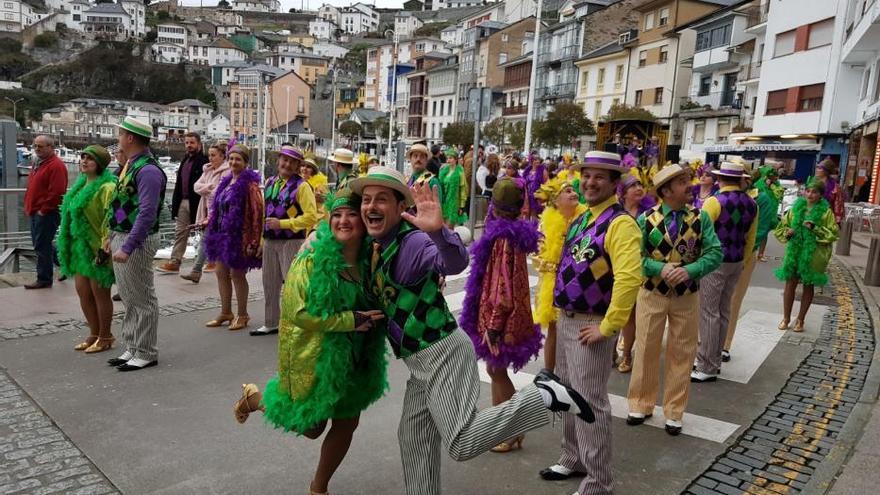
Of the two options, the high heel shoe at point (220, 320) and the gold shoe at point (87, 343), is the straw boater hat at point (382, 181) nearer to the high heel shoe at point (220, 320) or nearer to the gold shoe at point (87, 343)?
the gold shoe at point (87, 343)

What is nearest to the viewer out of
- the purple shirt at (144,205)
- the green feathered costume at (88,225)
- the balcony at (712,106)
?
the purple shirt at (144,205)

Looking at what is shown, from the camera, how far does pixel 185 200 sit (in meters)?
9.94

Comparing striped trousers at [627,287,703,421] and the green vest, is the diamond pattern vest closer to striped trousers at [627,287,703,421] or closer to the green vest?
striped trousers at [627,287,703,421]

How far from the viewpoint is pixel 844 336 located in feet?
25.0

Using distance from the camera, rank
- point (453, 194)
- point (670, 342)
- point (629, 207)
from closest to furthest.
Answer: point (670, 342), point (629, 207), point (453, 194)

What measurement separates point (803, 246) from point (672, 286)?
13.9ft

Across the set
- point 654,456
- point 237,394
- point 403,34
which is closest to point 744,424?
point 654,456

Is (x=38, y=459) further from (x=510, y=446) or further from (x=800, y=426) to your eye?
(x=800, y=426)

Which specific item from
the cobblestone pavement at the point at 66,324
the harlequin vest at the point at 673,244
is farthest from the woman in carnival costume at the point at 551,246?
the cobblestone pavement at the point at 66,324

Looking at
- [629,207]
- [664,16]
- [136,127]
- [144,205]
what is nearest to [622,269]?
[629,207]

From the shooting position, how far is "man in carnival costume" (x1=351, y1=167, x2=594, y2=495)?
280 centimetres

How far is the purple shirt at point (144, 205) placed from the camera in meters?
5.41

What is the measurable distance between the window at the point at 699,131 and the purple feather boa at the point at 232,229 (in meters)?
37.5

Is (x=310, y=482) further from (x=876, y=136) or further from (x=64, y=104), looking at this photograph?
(x=64, y=104)
